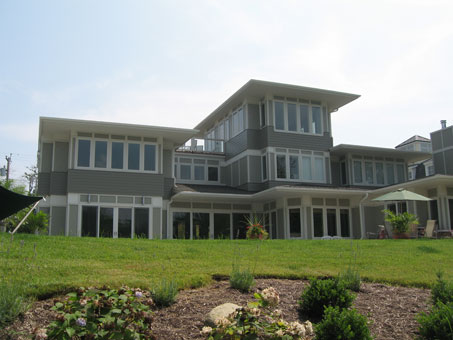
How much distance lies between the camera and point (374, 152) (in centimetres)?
2578

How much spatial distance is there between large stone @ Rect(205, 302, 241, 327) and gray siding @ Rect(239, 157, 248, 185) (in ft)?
60.6

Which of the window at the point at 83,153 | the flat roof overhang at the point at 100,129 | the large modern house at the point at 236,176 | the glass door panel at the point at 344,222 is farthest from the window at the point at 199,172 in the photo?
the glass door panel at the point at 344,222

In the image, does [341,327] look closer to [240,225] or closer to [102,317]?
[102,317]

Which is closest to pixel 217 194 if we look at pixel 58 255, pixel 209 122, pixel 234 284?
pixel 209 122

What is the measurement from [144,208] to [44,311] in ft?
51.0

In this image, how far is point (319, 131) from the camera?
81.4 feet

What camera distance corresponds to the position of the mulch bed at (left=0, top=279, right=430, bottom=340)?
5160 mm

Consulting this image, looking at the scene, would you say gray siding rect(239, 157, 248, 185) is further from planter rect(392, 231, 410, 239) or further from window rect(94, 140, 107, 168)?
planter rect(392, 231, 410, 239)

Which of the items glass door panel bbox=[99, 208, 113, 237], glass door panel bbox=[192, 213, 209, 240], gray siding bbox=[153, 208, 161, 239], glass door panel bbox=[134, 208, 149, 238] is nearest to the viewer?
glass door panel bbox=[99, 208, 113, 237]

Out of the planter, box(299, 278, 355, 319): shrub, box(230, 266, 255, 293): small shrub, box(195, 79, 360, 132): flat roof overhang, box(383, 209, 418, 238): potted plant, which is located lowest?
box(299, 278, 355, 319): shrub

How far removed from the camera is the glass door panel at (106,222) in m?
20.0

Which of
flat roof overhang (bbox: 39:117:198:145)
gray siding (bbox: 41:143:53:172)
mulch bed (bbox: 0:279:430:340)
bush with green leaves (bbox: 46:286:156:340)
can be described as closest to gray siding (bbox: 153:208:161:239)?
flat roof overhang (bbox: 39:117:198:145)

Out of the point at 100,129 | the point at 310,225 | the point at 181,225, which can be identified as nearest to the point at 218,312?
the point at 100,129

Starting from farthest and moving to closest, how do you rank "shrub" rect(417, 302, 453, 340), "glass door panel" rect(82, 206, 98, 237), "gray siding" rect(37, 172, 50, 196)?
"gray siding" rect(37, 172, 50, 196)
"glass door panel" rect(82, 206, 98, 237)
"shrub" rect(417, 302, 453, 340)
